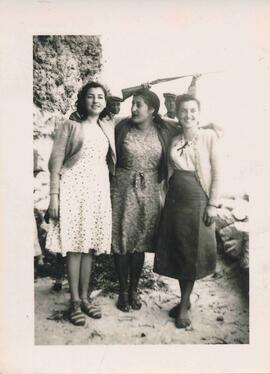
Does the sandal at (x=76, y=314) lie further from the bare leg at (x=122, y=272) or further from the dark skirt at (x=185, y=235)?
the dark skirt at (x=185, y=235)

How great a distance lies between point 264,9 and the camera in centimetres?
169

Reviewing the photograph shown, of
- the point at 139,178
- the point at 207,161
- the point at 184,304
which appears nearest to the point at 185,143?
the point at 207,161

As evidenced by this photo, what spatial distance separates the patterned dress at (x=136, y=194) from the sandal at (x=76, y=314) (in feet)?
0.75

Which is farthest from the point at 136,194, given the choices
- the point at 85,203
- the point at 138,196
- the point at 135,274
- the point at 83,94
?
the point at 83,94

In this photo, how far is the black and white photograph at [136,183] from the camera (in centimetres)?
169

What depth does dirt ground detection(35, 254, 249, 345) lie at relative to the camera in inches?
66.5

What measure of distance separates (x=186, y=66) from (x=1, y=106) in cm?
65

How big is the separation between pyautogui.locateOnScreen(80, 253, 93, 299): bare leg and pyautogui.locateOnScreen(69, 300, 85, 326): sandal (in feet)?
0.13

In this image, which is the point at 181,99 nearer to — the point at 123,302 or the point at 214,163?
the point at 214,163

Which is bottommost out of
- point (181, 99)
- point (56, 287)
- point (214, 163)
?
point (56, 287)

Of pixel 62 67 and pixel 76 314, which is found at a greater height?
pixel 62 67

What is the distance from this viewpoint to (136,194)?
1.73m

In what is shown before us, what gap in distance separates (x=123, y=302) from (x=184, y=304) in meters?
0.21

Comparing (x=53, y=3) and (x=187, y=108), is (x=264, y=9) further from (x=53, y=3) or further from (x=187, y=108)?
(x=53, y=3)
